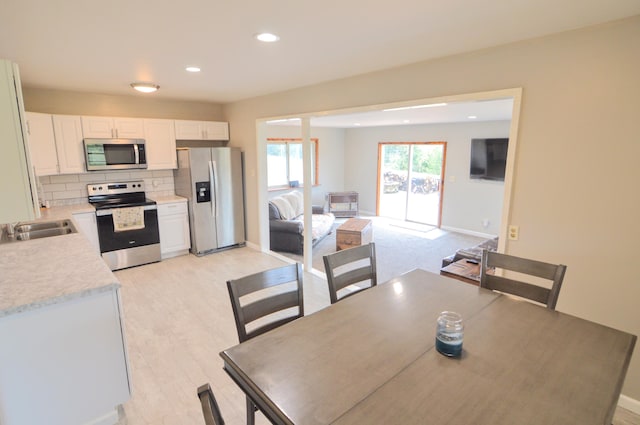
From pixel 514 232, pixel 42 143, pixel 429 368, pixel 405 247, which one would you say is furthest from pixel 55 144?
pixel 405 247

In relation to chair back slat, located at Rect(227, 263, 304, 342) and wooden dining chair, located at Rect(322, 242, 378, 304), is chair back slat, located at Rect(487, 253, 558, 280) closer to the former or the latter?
wooden dining chair, located at Rect(322, 242, 378, 304)

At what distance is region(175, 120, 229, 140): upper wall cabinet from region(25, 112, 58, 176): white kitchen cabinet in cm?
153

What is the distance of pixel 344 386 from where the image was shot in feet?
3.97

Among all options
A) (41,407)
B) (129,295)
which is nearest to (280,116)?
(129,295)

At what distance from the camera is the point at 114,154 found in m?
4.53

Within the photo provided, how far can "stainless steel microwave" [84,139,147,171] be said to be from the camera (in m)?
4.34

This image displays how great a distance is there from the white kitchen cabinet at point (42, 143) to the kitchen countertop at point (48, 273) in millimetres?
1851

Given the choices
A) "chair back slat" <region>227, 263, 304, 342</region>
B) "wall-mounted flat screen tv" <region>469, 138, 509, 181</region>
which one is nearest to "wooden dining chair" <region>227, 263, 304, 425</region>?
"chair back slat" <region>227, 263, 304, 342</region>

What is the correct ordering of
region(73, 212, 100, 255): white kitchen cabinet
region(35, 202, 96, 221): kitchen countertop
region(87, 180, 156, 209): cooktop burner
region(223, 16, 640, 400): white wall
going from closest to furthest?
1. region(223, 16, 640, 400): white wall
2. region(35, 202, 96, 221): kitchen countertop
3. region(73, 212, 100, 255): white kitchen cabinet
4. region(87, 180, 156, 209): cooktop burner

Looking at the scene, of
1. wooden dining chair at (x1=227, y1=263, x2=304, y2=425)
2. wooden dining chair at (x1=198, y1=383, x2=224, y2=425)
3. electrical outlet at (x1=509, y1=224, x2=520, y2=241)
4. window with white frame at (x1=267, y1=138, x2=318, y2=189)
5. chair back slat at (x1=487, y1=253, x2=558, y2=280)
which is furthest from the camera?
window with white frame at (x1=267, y1=138, x2=318, y2=189)

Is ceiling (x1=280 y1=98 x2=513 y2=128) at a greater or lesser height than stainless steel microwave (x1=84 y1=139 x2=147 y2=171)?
greater

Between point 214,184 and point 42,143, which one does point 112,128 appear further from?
point 214,184

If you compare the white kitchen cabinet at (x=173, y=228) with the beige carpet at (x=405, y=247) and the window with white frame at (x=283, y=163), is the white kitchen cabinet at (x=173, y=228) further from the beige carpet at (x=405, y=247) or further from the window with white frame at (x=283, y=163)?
the window with white frame at (x=283, y=163)

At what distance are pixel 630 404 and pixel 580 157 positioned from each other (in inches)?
63.8
